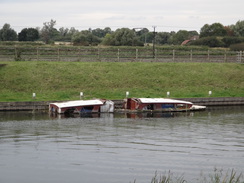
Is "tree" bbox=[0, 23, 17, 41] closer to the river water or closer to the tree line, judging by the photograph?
the tree line

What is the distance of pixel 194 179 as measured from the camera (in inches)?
798

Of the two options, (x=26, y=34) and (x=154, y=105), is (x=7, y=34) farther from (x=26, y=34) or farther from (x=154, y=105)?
(x=154, y=105)

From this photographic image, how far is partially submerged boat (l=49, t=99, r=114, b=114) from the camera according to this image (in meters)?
40.1

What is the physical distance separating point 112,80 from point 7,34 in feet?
231

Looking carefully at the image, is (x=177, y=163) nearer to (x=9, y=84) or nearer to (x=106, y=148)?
(x=106, y=148)

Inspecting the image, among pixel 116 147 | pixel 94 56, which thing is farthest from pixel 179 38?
pixel 116 147

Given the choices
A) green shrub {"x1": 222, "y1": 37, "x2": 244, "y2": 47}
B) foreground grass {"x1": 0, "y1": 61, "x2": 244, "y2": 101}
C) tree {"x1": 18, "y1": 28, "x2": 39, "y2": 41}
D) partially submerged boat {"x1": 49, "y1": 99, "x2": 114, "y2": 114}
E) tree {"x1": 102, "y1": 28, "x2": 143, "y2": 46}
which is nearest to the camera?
partially submerged boat {"x1": 49, "y1": 99, "x2": 114, "y2": 114}

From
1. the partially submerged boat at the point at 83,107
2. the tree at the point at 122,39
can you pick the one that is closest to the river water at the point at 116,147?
the partially submerged boat at the point at 83,107

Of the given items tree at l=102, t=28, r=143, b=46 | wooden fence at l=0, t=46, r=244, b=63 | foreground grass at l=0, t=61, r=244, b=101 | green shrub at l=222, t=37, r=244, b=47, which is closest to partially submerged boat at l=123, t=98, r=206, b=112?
foreground grass at l=0, t=61, r=244, b=101

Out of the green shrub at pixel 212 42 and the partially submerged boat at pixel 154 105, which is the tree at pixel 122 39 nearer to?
the green shrub at pixel 212 42

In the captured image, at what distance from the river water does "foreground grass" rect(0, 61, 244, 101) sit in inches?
356

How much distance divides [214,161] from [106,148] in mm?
6328

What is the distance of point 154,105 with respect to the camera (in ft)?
140

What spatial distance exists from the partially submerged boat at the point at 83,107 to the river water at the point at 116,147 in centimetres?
165
